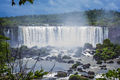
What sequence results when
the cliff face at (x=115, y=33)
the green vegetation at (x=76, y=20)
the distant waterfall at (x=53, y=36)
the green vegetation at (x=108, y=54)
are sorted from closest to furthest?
the green vegetation at (x=108, y=54) < the cliff face at (x=115, y=33) < the distant waterfall at (x=53, y=36) < the green vegetation at (x=76, y=20)

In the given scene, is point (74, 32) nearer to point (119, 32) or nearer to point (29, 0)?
point (119, 32)

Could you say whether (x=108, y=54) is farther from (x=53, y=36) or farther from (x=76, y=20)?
(x=76, y=20)

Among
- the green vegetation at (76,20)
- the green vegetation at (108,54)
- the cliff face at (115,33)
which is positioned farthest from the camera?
the green vegetation at (76,20)

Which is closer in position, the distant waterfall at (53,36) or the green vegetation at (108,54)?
the green vegetation at (108,54)

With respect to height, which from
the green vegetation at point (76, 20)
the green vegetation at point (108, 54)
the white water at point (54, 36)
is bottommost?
the green vegetation at point (108, 54)

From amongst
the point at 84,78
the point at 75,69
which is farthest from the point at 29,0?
the point at 75,69

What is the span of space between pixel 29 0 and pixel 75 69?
524 inches

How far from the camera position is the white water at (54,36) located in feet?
95.5

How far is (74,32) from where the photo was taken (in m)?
29.8

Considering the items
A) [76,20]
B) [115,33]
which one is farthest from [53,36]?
[76,20]

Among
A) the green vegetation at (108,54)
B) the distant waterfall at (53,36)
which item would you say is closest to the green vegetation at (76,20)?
the distant waterfall at (53,36)

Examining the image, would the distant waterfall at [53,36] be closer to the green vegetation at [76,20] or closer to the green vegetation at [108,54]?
the green vegetation at [108,54]

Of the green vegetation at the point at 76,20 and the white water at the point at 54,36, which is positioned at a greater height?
the green vegetation at the point at 76,20

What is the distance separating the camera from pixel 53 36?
99.1 feet
